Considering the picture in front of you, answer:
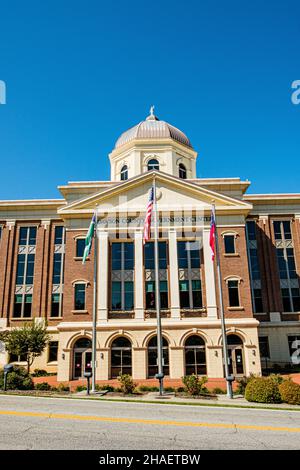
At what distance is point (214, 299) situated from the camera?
29.4 m

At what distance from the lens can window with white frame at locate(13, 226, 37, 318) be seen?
36281 millimetres

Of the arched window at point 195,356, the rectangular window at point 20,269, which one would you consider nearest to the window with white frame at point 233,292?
the arched window at point 195,356

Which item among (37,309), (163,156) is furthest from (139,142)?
(37,309)

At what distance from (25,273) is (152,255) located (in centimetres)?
1421

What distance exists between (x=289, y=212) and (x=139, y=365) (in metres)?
21.4

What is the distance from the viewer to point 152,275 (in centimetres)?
3077

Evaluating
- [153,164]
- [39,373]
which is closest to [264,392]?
[39,373]

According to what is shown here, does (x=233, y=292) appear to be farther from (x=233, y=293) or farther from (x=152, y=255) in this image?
(x=152, y=255)

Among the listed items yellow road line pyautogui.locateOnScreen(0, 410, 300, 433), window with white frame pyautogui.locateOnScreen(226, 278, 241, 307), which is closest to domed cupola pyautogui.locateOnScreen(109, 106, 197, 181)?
window with white frame pyautogui.locateOnScreen(226, 278, 241, 307)

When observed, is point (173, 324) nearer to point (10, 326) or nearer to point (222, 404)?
point (222, 404)

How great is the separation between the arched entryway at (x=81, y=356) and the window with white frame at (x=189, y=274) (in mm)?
7940

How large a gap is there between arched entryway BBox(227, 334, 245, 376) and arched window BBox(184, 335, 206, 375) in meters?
2.10

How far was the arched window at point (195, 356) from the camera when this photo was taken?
28297 mm
